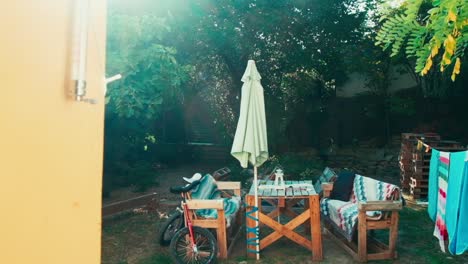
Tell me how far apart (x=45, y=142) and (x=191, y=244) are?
3.68 m

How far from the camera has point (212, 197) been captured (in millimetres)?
6176

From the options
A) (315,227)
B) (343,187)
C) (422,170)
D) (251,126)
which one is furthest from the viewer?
(422,170)

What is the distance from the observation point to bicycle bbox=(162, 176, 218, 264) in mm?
4840

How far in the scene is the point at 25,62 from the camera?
1.37 meters

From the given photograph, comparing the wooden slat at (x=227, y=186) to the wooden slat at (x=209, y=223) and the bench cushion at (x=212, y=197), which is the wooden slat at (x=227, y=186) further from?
the wooden slat at (x=209, y=223)

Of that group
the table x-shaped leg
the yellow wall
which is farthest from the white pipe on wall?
the table x-shaped leg

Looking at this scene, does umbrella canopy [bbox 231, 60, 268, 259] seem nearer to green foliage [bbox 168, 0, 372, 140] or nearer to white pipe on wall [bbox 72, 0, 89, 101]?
white pipe on wall [bbox 72, 0, 89, 101]

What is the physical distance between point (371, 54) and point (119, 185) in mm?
8212

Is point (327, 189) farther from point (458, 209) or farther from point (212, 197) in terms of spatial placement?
point (458, 209)

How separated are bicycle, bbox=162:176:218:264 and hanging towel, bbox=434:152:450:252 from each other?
2.96 m

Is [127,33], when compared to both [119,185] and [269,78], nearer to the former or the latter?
[119,185]

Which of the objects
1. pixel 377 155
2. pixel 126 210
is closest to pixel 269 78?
pixel 377 155

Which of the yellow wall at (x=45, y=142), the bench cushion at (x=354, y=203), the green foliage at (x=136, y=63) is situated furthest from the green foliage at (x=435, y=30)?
the green foliage at (x=136, y=63)

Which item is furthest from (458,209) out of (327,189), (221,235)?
(221,235)
